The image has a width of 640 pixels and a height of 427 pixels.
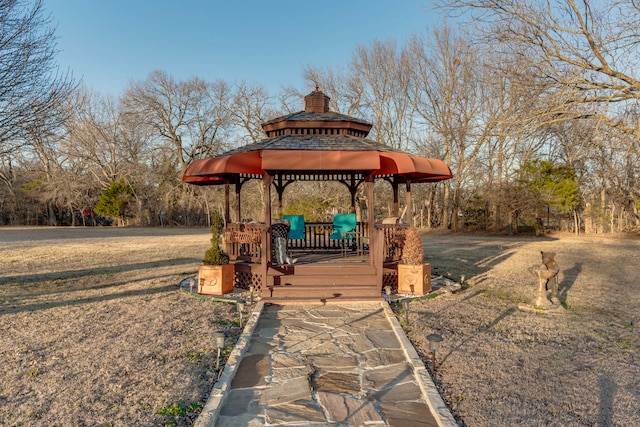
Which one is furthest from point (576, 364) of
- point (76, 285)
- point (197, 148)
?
point (197, 148)

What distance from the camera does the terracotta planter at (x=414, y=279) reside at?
6.95 metres

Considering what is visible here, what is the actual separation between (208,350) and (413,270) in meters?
4.05

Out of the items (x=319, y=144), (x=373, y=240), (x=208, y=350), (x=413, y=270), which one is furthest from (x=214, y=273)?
(x=413, y=270)

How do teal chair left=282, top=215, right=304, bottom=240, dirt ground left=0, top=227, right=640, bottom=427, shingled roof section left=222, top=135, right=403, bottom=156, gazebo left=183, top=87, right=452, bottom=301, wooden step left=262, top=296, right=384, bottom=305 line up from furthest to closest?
1. teal chair left=282, top=215, right=304, bottom=240
2. shingled roof section left=222, top=135, right=403, bottom=156
3. gazebo left=183, top=87, right=452, bottom=301
4. wooden step left=262, top=296, right=384, bottom=305
5. dirt ground left=0, top=227, right=640, bottom=427

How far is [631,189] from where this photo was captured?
1961 cm

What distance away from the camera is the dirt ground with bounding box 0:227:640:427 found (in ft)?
10.1

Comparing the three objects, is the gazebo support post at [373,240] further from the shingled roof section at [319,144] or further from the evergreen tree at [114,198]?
the evergreen tree at [114,198]

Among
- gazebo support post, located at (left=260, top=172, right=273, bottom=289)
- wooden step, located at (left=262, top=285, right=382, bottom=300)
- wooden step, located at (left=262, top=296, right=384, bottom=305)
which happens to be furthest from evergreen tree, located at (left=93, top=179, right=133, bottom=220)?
wooden step, located at (left=262, top=296, right=384, bottom=305)

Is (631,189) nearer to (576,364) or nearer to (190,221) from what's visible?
(576,364)

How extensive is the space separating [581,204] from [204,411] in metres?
23.5

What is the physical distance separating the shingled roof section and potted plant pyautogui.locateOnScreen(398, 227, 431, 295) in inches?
76.5

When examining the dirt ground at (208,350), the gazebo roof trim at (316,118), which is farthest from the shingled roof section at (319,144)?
the dirt ground at (208,350)

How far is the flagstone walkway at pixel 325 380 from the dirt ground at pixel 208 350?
230 millimetres

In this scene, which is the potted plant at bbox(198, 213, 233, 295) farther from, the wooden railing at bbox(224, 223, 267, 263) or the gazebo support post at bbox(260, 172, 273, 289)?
the gazebo support post at bbox(260, 172, 273, 289)
